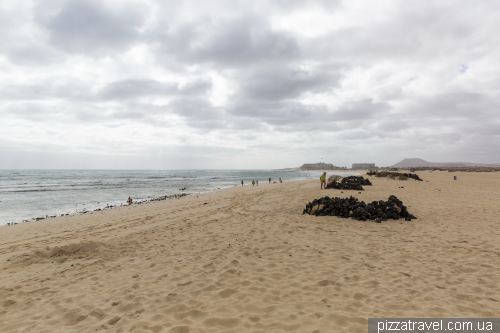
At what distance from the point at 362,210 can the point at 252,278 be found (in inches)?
317

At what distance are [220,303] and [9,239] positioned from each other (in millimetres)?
11288

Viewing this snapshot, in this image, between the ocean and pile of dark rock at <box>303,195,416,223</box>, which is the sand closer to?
pile of dark rock at <box>303,195,416,223</box>

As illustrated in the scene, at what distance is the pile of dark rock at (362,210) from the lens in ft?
35.8

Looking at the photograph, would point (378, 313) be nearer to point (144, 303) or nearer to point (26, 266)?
point (144, 303)

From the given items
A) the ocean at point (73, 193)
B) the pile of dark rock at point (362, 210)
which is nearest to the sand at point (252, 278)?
the pile of dark rock at point (362, 210)

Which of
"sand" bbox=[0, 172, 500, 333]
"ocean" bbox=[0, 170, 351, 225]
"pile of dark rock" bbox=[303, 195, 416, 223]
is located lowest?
"ocean" bbox=[0, 170, 351, 225]

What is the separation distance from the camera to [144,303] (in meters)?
4.38

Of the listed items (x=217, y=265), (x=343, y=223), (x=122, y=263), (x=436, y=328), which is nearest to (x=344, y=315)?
(x=436, y=328)

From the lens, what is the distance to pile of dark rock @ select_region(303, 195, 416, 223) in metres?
10.9

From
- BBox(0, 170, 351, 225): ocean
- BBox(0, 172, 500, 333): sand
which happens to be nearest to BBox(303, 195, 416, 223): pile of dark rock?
BBox(0, 172, 500, 333): sand

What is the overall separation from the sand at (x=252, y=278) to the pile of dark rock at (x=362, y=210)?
96 cm

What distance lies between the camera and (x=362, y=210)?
11.1 meters

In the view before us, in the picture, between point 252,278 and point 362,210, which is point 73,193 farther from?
point 362,210

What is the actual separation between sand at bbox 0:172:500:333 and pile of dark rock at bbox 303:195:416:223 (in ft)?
3.14
